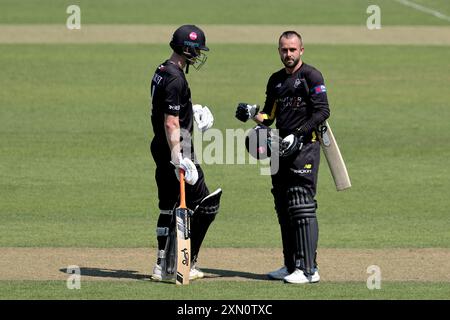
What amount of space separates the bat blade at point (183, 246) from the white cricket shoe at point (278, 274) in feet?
2.75

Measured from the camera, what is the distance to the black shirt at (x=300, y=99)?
10609mm

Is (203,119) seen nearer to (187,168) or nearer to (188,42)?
(187,168)

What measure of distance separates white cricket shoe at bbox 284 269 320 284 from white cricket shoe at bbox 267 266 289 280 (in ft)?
0.77

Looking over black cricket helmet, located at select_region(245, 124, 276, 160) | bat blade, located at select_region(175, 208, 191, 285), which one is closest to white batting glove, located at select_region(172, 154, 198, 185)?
bat blade, located at select_region(175, 208, 191, 285)

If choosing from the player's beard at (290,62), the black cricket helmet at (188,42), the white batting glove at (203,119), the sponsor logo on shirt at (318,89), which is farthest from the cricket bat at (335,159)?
the black cricket helmet at (188,42)

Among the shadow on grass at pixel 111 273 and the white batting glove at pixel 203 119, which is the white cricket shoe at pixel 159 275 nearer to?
the shadow on grass at pixel 111 273

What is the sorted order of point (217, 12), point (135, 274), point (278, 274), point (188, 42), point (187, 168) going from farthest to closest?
point (217, 12) < point (135, 274) < point (278, 274) < point (188, 42) < point (187, 168)

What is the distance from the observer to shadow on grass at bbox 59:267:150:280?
1081 centimetres

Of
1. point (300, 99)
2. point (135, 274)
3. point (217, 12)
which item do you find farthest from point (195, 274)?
point (217, 12)

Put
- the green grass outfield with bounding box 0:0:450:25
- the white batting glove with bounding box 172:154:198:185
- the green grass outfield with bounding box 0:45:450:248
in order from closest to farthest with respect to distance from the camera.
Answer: the white batting glove with bounding box 172:154:198:185 → the green grass outfield with bounding box 0:45:450:248 → the green grass outfield with bounding box 0:0:450:25

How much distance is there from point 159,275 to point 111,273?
59cm

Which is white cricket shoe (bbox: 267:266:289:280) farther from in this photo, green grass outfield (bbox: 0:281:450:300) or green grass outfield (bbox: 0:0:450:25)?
green grass outfield (bbox: 0:0:450:25)

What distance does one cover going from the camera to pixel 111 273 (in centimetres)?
1098
